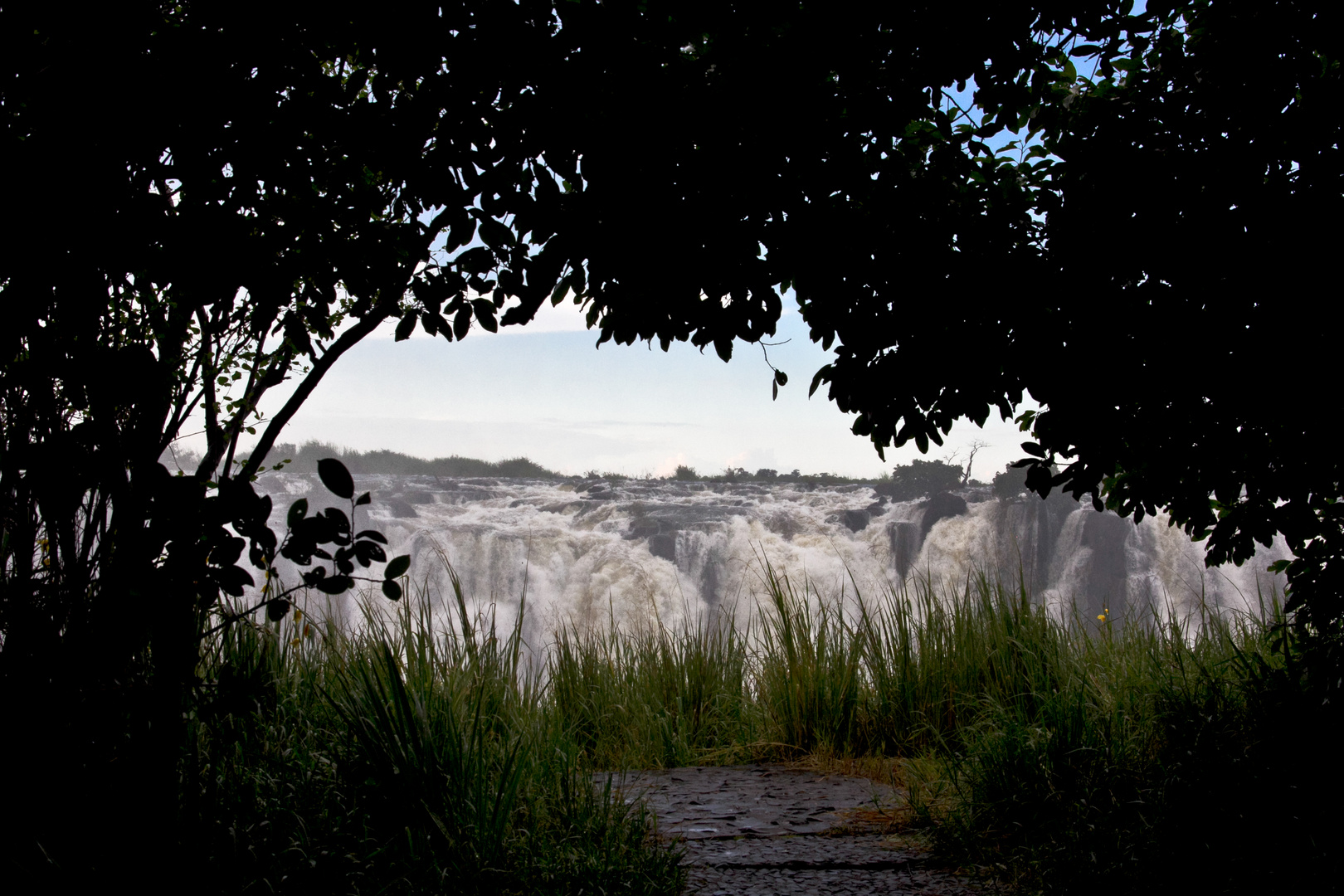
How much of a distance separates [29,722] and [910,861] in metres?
2.37

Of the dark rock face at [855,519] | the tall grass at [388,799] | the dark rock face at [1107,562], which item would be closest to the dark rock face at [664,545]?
the dark rock face at [855,519]

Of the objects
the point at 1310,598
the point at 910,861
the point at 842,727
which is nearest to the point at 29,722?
the point at 910,861

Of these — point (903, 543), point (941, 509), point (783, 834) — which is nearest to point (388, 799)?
point (783, 834)

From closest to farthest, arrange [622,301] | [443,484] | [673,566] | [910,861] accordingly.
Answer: [622,301], [910,861], [673,566], [443,484]

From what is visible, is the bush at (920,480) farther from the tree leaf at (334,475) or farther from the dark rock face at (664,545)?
the tree leaf at (334,475)

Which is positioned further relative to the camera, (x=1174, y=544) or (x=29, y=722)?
(x=1174, y=544)

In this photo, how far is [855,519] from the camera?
14500 millimetres

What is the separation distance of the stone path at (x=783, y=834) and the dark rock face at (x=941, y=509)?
10.5 m

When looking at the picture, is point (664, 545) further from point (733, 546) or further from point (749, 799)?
point (749, 799)

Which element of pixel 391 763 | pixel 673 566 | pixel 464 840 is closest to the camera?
pixel 464 840

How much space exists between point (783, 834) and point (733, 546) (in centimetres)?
1062

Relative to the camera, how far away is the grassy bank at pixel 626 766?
2.35 meters

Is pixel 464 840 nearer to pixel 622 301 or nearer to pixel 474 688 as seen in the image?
pixel 474 688

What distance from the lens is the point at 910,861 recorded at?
9.27 feet
